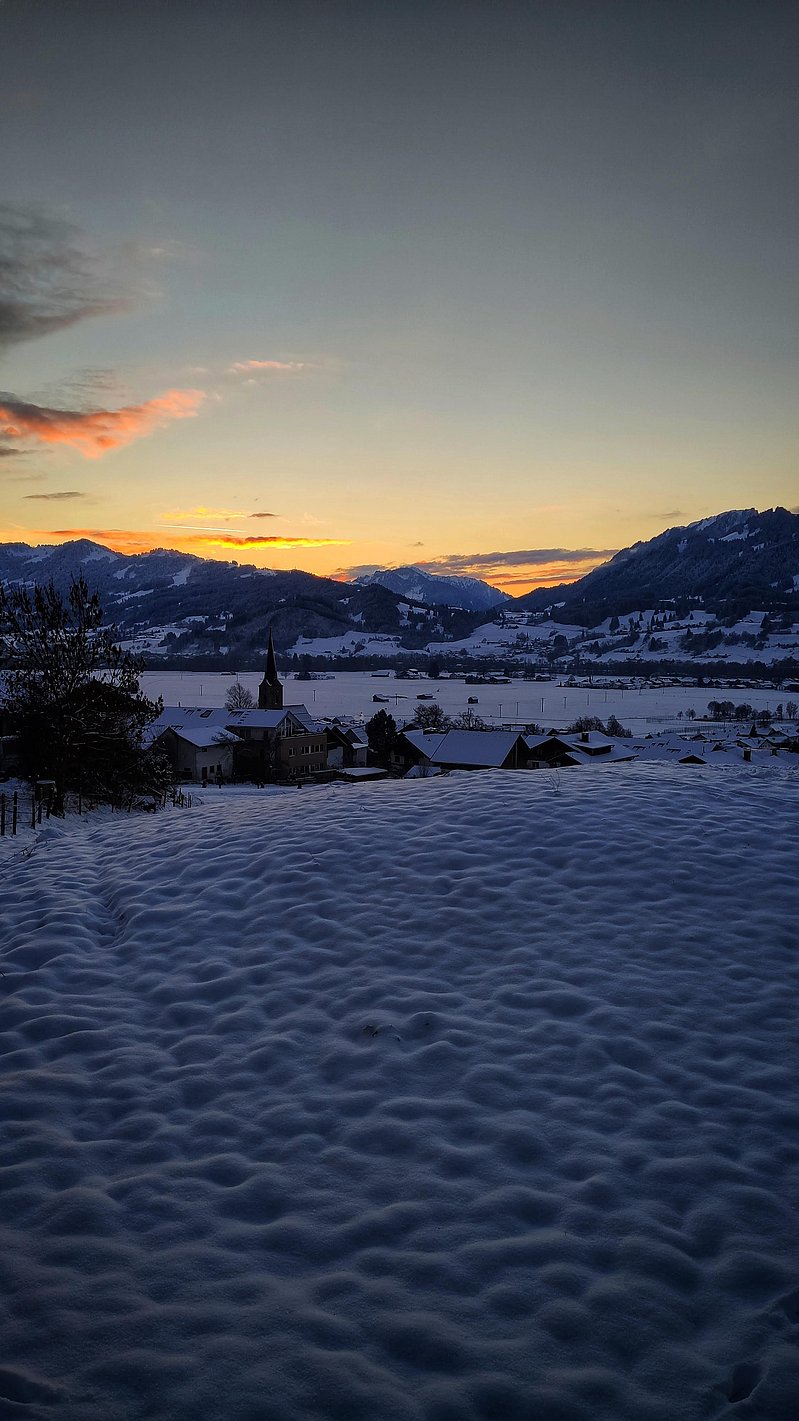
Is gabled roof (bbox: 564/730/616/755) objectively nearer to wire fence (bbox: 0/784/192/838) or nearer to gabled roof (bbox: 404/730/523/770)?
gabled roof (bbox: 404/730/523/770)

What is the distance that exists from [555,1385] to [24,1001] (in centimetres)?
520

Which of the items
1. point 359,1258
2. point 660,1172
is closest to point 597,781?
point 660,1172

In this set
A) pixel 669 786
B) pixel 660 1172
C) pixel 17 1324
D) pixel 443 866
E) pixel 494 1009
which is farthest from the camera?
pixel 669 786

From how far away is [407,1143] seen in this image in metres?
4.63

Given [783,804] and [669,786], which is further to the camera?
[669,786]

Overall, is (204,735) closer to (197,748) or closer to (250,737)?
(197,748)

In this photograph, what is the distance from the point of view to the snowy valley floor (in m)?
3.19

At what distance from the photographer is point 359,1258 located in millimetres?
3742

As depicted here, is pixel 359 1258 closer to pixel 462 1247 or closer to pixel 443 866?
pixel 462 1247

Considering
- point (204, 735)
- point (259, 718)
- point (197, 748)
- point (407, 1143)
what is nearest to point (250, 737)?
point (259, 718)

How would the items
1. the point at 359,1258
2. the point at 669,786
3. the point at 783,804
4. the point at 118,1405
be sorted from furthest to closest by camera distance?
1. the point at 669,786
2. the point at 783,804
3. the point at 359,1258
4. the point at 118,1405

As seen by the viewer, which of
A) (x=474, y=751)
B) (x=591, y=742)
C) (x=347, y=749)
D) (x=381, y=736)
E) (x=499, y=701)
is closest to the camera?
(x=474, y=751)

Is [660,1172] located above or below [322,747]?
above

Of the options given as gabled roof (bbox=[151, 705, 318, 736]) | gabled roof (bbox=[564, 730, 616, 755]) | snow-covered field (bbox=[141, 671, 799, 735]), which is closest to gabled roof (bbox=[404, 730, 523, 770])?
gabled roof (bbox=[564, 730, 616, 755])
